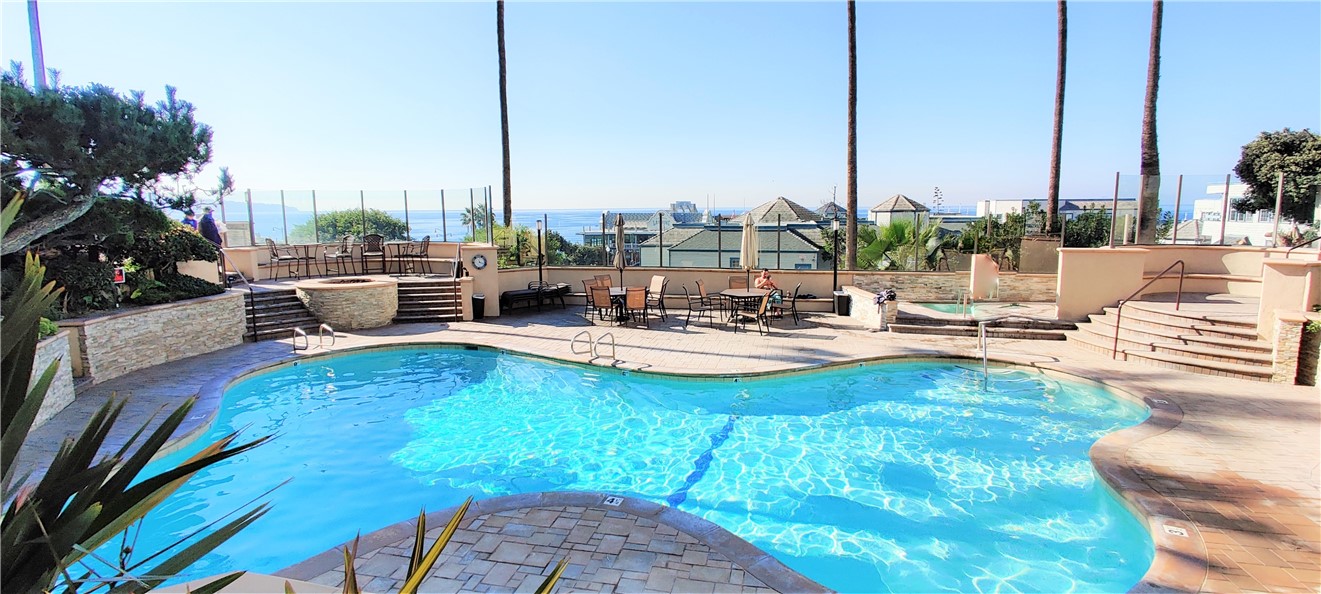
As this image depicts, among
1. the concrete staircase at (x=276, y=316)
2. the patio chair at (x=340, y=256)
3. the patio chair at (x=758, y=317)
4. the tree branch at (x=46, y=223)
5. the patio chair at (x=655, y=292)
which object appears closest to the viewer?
the tree branch at (x=46, y=223)

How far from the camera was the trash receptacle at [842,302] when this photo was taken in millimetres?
13969

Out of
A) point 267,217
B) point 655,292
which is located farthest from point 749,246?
point 267,217

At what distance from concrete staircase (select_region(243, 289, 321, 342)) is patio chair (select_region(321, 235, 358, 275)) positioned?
158 inches

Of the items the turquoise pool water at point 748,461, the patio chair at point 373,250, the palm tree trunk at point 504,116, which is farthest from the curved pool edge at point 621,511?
the palm tree trunk at point 504,116

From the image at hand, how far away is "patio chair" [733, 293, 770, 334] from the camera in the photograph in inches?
490

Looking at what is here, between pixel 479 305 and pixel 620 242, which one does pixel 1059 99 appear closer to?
pixel 620 242

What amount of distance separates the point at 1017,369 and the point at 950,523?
5.27 meters

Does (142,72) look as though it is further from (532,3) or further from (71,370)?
(532,3)

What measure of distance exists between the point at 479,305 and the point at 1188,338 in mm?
13403

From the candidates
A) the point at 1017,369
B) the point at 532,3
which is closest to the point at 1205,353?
the point at 1017,369

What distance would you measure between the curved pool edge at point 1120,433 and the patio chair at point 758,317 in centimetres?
268

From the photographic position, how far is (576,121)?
23047 millimetres

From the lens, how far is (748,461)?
7117 millimetres

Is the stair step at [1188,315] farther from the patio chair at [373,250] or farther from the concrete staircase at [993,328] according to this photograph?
the patio chair at [373,250]
